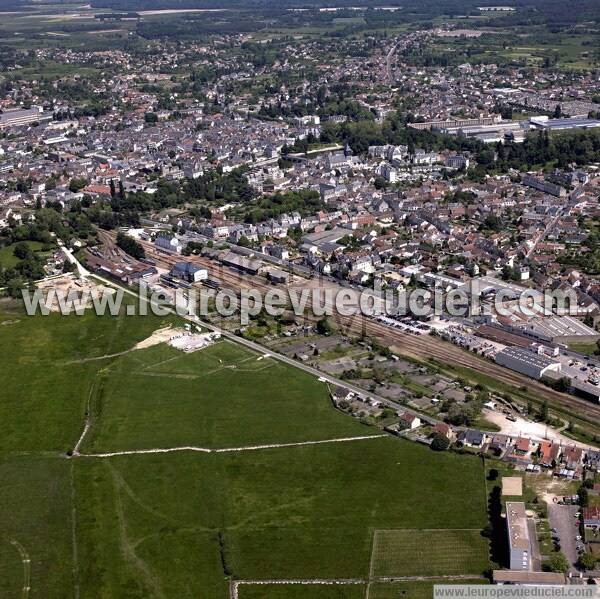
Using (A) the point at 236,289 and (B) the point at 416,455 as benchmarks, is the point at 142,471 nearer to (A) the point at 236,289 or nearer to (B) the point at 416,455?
(B) the point at 416,455

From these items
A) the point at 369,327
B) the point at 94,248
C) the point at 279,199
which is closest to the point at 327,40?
the point at 279,199

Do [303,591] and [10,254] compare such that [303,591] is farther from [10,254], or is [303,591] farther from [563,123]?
[563,123]

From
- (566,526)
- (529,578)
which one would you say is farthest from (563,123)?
(529,578)

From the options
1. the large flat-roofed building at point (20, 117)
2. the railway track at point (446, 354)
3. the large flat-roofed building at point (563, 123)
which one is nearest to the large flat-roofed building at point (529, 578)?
the railway track at point (446, 354)

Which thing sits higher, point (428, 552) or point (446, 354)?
point (446, 354)

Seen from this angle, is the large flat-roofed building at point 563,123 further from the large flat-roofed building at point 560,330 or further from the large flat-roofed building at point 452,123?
the large flat-roofed building at point 560,330
